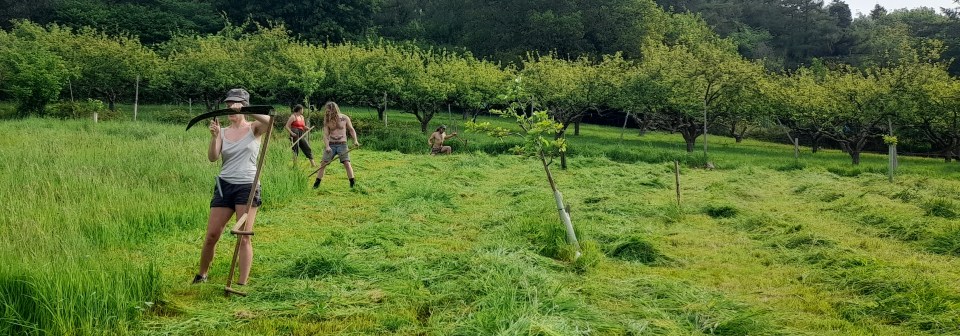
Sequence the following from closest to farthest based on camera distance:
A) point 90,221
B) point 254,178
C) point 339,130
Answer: point 254,178 → point 90,221 → point 339,130

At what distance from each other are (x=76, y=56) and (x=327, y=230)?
2746cm

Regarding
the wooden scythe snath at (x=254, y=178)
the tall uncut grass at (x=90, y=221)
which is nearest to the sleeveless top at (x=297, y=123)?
the tall uncut grass at (x=90, y=221)

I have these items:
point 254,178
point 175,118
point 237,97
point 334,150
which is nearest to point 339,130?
point 334,150

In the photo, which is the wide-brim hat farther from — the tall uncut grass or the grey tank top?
the tall uncut grass

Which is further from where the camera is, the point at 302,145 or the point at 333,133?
the point at 302,145

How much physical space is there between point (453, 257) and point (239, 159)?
207 cm

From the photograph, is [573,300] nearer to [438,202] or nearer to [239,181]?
[239,181]

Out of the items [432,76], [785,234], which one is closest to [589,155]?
[432,76]

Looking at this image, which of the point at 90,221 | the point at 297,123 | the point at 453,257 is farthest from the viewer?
the point at 297,123

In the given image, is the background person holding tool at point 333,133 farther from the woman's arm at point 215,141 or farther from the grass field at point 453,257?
the woman's arm at point 215,141

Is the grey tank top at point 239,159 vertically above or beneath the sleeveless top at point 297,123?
beneath

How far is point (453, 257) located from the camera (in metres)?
6.01

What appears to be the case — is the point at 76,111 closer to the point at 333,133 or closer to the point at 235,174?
the point at 333,133

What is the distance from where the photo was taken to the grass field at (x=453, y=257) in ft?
14.3
